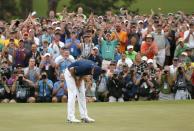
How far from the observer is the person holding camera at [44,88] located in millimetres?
22844

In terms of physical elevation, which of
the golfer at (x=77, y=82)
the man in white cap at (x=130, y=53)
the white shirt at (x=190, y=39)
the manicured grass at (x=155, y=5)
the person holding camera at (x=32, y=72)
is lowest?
the golfer at (x=77, y=82)

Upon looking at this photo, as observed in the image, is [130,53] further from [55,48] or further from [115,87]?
[55,48]

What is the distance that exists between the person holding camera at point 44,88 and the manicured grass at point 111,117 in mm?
1075

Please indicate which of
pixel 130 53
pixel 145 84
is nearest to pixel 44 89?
pixel 145 84

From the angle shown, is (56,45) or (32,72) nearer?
(32,72)

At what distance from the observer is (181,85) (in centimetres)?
2347

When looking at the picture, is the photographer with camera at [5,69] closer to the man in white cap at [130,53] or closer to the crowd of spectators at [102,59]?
the crowd of spectators at [102,59]

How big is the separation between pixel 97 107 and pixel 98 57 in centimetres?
318

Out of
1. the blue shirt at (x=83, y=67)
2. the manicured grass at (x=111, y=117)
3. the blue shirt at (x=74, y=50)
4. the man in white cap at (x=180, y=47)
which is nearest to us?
the manicured grass at (x=111, y=117)

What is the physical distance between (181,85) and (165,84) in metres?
0.52

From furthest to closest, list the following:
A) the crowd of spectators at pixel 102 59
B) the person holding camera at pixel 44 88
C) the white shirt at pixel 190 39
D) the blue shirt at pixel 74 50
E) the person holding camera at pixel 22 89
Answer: the white shirt at pixel 190 39
the blue shirt at pixel 74 50
the crowd of spectators at pixel 102 59
the person holding camera at pixel 22 89
the person holding camera at pixel 44 88

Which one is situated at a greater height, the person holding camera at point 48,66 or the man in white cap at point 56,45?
the man in white cap at point 56,45

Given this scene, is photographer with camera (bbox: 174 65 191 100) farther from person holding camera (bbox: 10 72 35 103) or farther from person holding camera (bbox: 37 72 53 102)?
person holding camera (bbox: 10 72 35 103)

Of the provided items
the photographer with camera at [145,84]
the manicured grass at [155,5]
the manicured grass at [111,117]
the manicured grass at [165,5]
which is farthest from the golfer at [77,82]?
the manicured grass at [165,5]
